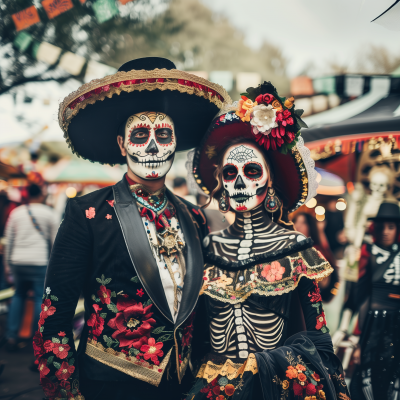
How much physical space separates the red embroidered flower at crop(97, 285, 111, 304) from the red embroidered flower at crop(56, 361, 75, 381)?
40cm

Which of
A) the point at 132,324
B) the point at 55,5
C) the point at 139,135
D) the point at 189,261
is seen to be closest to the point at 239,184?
the point at 189,261

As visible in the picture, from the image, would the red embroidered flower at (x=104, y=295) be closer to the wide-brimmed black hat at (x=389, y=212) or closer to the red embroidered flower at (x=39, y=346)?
the red embroidered flower at (x=39, y=346)

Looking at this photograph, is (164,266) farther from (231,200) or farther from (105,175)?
(105,175)

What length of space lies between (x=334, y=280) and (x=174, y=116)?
3192mm

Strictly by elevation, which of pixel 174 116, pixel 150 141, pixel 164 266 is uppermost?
pixel 174 116

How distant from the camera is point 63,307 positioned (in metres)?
2.21

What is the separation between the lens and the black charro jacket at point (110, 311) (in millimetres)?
2152

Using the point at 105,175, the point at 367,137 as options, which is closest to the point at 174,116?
the point at 367,137

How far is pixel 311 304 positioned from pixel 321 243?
9.24 feet

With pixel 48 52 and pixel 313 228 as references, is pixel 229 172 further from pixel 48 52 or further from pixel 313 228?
pixel 48 52

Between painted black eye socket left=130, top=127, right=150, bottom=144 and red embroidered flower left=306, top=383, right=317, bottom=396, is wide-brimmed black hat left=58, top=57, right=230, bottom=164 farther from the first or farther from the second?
red embroidered flower left=306, top=383, right=317, bottom=396

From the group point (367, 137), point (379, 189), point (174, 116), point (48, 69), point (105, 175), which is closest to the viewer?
point (174, 116)

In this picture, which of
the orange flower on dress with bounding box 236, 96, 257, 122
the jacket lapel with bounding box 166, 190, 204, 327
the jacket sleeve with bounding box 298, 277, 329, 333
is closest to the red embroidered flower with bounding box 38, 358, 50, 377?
the jacket lapel with bounding box 166, 190, 204, 327

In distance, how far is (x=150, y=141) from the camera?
2.38 metres
